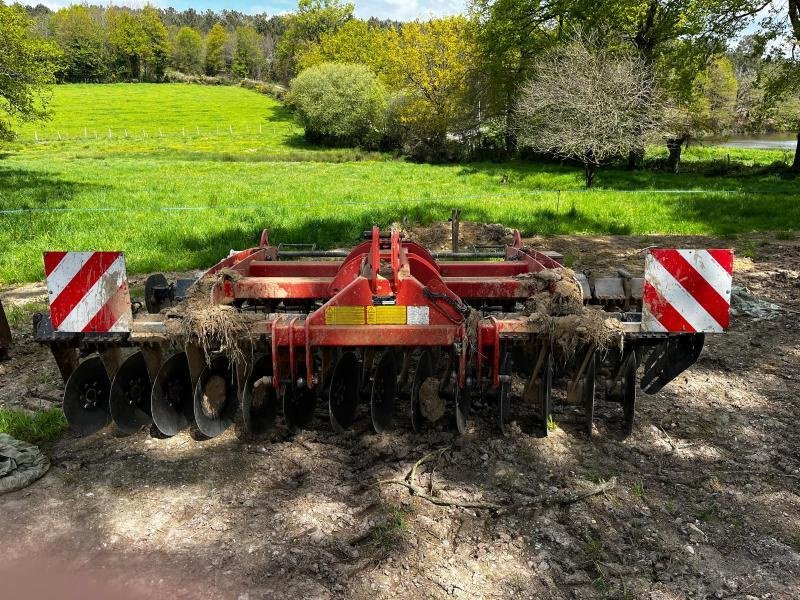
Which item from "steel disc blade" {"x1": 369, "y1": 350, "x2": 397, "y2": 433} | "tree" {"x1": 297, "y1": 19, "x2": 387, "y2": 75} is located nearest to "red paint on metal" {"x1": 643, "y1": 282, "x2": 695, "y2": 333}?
"steel disc blade" {"x1": 369, "y1": 350, "x2": 397, "y2": 433}

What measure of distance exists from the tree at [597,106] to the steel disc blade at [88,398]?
18.2 m

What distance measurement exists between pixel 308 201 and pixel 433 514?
1215 cm

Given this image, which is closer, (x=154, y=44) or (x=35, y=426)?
(x=35, y=426)

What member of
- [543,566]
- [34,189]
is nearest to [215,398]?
[543,566]

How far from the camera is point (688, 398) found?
4.54 metres

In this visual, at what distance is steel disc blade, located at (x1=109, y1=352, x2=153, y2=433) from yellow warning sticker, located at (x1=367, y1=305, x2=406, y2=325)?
152 cm

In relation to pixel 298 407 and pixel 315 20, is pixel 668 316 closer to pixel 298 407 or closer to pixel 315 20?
pixel 298 407

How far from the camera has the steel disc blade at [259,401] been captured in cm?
378

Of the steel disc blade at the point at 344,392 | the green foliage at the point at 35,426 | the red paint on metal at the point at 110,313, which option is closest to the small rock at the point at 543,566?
the steel disc blade at the point at 344,392

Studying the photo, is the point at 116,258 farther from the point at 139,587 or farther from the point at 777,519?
the point at 777,519

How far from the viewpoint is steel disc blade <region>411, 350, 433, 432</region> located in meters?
3.81

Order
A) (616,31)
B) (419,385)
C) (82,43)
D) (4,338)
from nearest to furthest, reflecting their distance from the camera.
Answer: (419,385), (4,338), (616,31), (82,43)

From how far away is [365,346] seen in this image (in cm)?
374

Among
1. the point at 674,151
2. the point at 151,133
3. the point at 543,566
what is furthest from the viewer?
the point at 151,133
